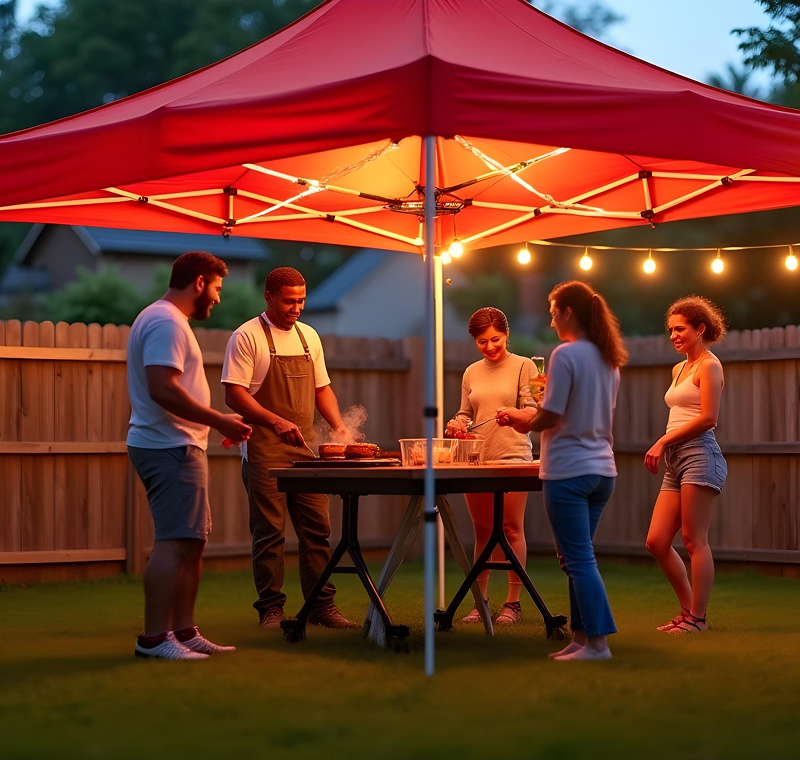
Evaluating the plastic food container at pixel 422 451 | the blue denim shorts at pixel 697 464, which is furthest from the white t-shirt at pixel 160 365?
the blue denim shorts at pixel 697 464

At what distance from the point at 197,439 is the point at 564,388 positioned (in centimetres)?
161

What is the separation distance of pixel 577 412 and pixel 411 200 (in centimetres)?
243

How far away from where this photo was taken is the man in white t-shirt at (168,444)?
16.5ft

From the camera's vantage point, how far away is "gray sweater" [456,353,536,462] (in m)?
6.55

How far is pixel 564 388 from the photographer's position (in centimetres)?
498

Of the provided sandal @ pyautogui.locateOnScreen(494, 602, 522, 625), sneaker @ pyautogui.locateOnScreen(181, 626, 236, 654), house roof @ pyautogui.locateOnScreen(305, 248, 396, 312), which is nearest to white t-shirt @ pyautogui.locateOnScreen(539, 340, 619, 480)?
sneaker @ pyautogui.locateOnScreen(181, 626, 236, 654)

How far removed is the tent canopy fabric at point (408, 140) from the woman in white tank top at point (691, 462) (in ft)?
2.87

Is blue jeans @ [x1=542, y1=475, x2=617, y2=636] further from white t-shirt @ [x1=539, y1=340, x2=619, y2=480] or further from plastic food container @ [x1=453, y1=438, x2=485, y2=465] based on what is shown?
plastic food container @ [x1=453, y1=438, x2=485, y2=465]

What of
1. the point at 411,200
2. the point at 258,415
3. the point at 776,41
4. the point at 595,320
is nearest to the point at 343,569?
the point at 258,415

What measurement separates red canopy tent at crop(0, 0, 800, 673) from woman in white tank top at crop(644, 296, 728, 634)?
91 centimetres

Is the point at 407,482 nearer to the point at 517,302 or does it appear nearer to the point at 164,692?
the point at 164,692

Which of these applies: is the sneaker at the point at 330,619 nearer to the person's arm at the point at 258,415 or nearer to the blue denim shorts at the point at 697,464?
the person's arm at the point at 258,415

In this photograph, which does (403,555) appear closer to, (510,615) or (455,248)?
(510,615)

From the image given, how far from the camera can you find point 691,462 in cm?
602
